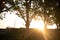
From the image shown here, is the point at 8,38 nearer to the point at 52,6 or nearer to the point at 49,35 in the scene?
the point at 49,35

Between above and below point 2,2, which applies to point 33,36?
below

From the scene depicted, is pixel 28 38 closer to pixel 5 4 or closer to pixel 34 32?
pixel 34 32

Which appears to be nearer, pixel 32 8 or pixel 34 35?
pixel 34 35

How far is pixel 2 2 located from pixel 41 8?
490 inches

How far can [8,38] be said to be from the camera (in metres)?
25.8

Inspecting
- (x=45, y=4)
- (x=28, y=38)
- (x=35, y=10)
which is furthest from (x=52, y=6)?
(x=28, y=38)

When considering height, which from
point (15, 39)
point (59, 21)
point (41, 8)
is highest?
point (41, 8)

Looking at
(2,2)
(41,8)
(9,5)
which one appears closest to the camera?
(2,2)

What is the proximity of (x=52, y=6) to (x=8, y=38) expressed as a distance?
1293cm

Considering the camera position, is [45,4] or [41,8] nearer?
[45,4]

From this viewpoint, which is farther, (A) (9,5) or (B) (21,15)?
(B) (21,15)

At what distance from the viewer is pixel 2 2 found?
3016 cm

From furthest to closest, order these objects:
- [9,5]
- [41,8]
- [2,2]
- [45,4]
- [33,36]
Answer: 1. [41,8]
2. [45,4]
3. [9,5]
4. [2,2]
5. [33,36]

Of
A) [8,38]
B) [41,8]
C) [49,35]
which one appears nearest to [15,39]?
[8,38]
